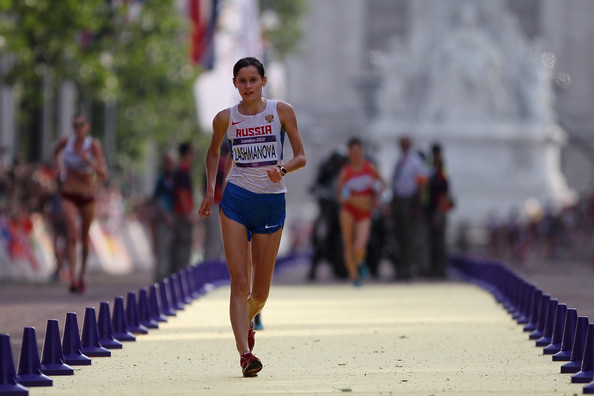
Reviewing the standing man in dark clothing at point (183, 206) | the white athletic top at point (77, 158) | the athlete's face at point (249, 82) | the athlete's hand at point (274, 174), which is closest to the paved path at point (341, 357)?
the athlete's hand at point (274, 174)

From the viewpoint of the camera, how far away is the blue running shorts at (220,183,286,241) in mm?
11320

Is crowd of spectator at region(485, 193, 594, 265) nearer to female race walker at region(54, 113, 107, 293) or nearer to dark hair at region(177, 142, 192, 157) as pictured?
dark hair at region(177, 142, 192, 157)

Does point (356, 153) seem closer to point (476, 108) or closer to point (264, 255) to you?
point (264, 255)

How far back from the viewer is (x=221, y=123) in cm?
1137

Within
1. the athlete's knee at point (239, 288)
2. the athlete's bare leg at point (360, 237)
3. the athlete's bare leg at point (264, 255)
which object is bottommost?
the athlete's bare leg at point (360, 237)

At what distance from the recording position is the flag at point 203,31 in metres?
35.7

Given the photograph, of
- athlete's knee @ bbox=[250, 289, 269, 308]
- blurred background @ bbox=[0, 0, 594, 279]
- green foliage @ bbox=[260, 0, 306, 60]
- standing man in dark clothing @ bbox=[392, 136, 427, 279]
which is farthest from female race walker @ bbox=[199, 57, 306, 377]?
green foliage @ bbox=[260, 0, 306, 60]

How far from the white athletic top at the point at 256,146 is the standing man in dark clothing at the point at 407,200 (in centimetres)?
1422

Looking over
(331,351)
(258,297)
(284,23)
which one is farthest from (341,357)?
(284,23)

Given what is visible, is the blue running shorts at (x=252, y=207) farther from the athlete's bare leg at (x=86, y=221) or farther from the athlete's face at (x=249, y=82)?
the athlete's bare leg at (x=86, y=221)

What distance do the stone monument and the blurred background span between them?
0.25 ft

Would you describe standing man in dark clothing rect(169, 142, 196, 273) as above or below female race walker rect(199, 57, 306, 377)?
below

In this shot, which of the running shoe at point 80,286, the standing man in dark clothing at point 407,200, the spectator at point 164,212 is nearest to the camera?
the running shoe at point 80,286

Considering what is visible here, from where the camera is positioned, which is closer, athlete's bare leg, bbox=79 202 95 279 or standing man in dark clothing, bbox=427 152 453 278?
athlete's bare leg, bbox=79 202 95 279
